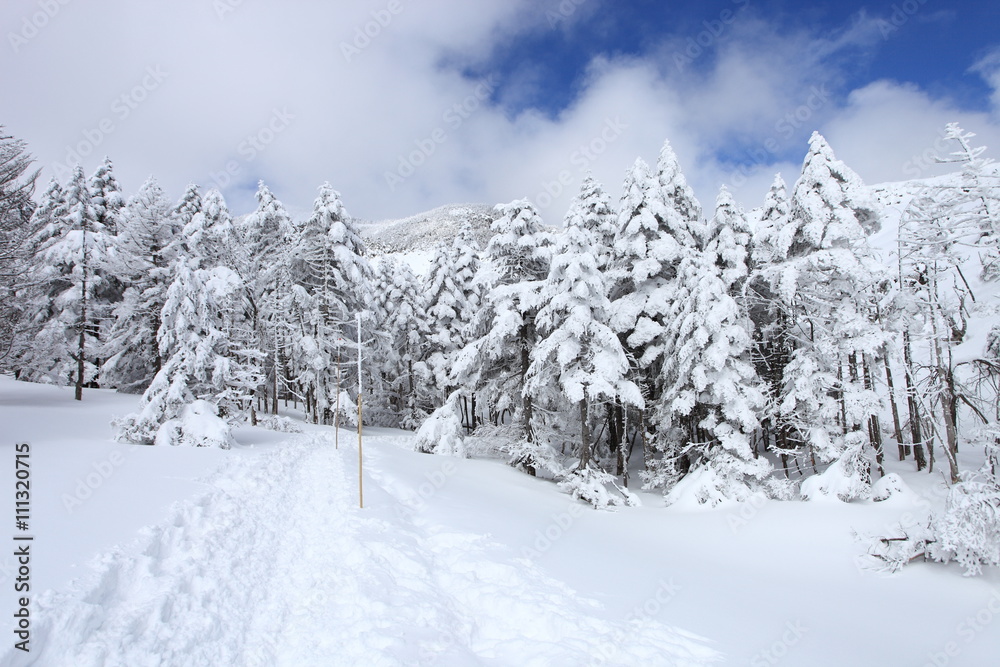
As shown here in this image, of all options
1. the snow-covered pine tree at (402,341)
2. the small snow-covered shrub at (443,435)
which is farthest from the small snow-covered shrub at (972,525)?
the snow-covered pine tree at (402,341)

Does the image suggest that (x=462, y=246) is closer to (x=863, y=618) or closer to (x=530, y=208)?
(x=530, y=208)

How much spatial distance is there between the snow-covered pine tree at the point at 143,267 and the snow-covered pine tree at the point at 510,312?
A: 14335mm

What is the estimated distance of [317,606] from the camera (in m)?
5.87

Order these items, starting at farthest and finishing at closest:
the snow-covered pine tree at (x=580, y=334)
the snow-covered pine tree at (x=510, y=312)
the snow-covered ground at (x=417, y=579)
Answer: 1. the snow-covered pine tree at (x=510, y=312)
2. the snow-covered pine tree at (x=580, y=334)
3. the snow-covered ground at (x=417, y=579)

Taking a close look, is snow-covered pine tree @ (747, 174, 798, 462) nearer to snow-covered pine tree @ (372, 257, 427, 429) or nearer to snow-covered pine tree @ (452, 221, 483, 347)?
snow-covered pine tree @ (452, 221, 483, 347)

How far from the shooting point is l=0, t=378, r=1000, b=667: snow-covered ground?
492cm

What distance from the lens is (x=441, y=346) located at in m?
32.8

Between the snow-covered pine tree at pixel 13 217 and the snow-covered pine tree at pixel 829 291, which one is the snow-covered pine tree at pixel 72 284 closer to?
the snow-covered pine tree at pixel 13 217

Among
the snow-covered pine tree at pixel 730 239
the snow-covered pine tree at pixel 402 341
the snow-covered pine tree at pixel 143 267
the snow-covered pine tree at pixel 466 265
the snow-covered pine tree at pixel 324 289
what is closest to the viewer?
the snow-covered pine tree at pixel 730 239

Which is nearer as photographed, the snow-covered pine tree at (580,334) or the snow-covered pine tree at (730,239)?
the snow-covered pine tree at (580,334)

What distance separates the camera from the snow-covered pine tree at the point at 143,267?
21906 millimetres

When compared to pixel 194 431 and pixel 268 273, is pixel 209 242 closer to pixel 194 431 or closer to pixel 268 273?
pixel 268 273

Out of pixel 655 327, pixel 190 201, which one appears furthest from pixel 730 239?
pixel 190 201

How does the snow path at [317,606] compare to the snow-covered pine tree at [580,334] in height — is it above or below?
below
